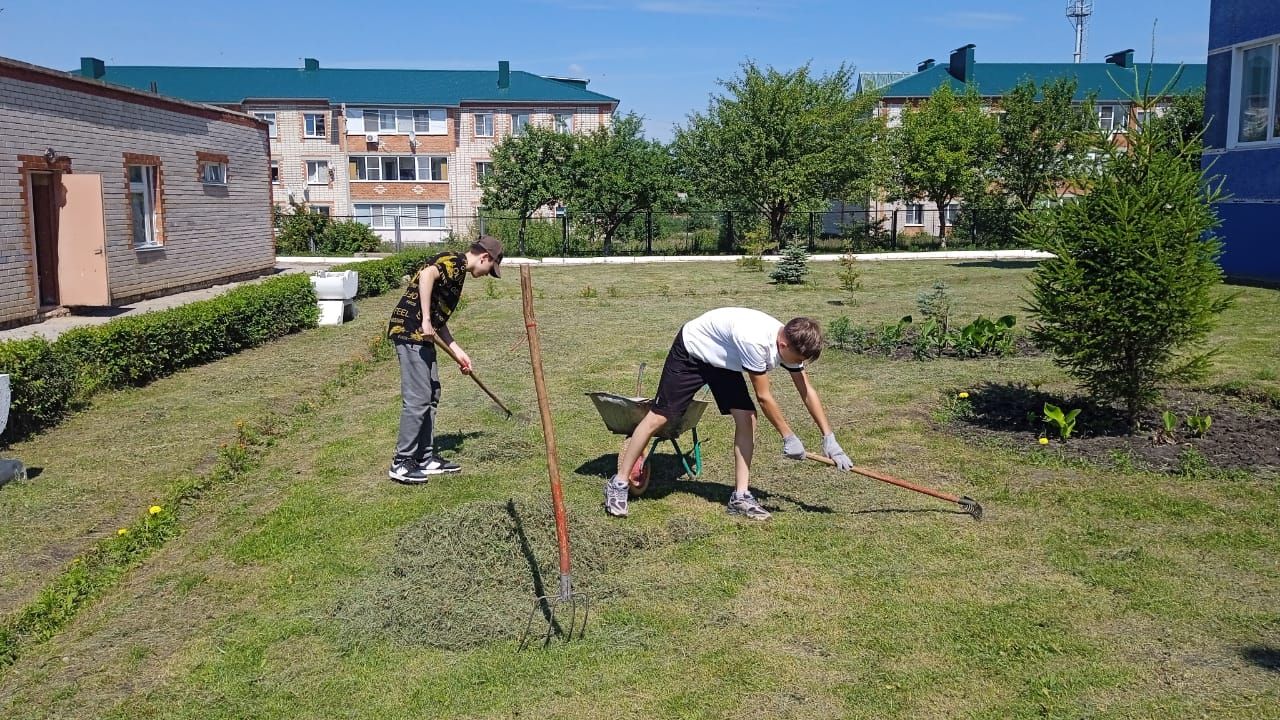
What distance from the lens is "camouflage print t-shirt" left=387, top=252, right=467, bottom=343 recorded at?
22.9 feet

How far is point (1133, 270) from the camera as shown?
7395 mm

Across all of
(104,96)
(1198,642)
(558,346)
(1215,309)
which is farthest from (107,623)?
(104,96)

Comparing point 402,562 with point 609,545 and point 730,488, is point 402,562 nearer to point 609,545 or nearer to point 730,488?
point 609,545

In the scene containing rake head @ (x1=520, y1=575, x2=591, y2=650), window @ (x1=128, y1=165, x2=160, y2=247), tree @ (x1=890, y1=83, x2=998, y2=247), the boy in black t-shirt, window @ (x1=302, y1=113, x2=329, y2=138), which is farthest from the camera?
window @ (x1=302, y1=113, x2=329, y2=138)

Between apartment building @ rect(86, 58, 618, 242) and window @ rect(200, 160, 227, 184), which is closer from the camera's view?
window @ rect(200, 160, 227, 184)

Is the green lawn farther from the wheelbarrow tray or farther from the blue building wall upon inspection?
the blue building wall

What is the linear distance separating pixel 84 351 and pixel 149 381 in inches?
48.9

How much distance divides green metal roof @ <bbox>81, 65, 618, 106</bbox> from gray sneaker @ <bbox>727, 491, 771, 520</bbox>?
166 ft

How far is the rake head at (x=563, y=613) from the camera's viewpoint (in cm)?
Answer: 463

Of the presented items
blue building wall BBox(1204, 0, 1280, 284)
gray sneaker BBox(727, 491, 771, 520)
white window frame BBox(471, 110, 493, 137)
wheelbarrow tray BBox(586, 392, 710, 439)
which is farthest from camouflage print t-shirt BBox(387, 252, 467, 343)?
white window frame BBox(471, 110, 493, 137)

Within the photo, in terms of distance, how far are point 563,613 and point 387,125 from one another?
52418 mm

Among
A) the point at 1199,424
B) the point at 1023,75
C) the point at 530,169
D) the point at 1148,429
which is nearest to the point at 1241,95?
the point at 1148,429

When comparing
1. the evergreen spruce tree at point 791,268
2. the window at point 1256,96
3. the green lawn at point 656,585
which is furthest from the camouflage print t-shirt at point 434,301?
the window at point 1256,96

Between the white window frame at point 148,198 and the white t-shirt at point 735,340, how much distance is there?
49.3 feet
